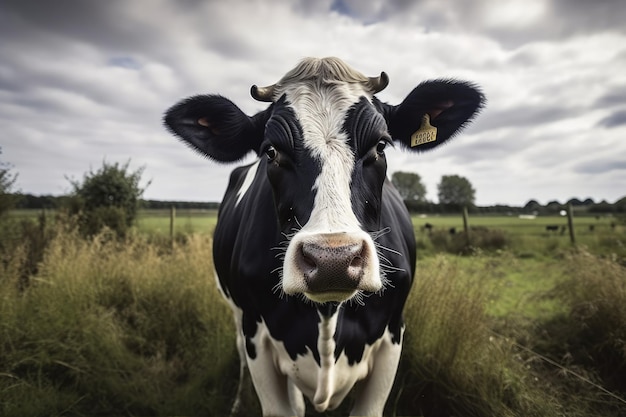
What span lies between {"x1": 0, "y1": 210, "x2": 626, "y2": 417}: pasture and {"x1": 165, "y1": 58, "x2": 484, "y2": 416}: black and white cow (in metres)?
1.19

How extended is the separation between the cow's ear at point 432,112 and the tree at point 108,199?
36.2ft

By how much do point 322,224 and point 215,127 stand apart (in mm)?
1506

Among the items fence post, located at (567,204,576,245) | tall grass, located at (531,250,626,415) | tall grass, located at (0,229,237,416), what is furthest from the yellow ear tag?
fence post, located at (567,204,576,245)

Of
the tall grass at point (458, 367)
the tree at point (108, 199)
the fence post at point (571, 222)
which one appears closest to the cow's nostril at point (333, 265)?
the tall grass at point (458, 367)

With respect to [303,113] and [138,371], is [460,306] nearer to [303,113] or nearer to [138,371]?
[303,113]

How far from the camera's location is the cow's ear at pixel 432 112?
2.64 metres

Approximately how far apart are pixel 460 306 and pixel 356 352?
1.86m

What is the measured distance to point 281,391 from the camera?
2730 millimetres

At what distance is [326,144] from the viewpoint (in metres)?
1.96

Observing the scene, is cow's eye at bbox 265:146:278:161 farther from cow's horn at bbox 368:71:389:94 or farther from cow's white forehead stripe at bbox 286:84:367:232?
cow's horn at bbox 368:71:389:94

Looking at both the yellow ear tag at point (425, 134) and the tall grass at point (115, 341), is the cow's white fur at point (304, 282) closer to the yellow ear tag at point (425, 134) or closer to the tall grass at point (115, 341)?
the yellow ear tag at point (425, 134)

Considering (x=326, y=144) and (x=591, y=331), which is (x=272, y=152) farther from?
(x=591, y=331)

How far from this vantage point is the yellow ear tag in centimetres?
267

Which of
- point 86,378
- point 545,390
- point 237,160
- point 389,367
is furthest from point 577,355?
point 86,378
